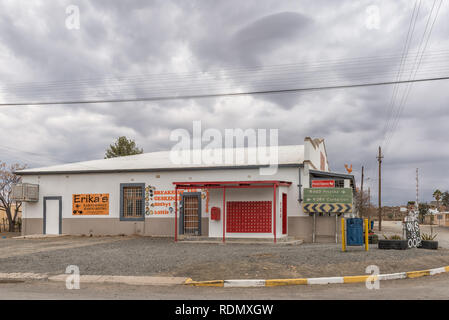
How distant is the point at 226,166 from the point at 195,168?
174 centimetres

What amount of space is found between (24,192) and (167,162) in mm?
8630

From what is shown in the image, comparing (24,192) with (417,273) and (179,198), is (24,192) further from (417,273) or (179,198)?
(417,273)

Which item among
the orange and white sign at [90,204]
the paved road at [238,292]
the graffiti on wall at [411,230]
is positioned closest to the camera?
the paved road at [238,292]

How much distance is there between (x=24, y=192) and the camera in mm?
25688

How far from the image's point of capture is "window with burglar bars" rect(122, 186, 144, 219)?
24781mm

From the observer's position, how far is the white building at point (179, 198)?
20.8 m

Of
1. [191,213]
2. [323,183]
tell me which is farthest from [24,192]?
[323,183]

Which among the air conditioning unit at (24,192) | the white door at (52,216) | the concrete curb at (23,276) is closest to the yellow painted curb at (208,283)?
the concrete curb at (23,276)

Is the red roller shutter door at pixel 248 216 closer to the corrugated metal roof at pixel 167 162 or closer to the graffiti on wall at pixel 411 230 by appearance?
the corrugated metal roof at pixel 167 162

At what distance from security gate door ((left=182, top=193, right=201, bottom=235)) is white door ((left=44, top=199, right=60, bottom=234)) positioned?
8.23 m

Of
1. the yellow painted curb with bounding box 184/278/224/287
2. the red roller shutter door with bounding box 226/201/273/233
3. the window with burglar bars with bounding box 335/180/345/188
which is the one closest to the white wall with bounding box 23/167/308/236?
the red roller shutter door with bounding box 226/201/273/233

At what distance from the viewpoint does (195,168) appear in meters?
23.6

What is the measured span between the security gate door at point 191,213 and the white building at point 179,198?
5 centimetres

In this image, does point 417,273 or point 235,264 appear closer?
point 417,273
